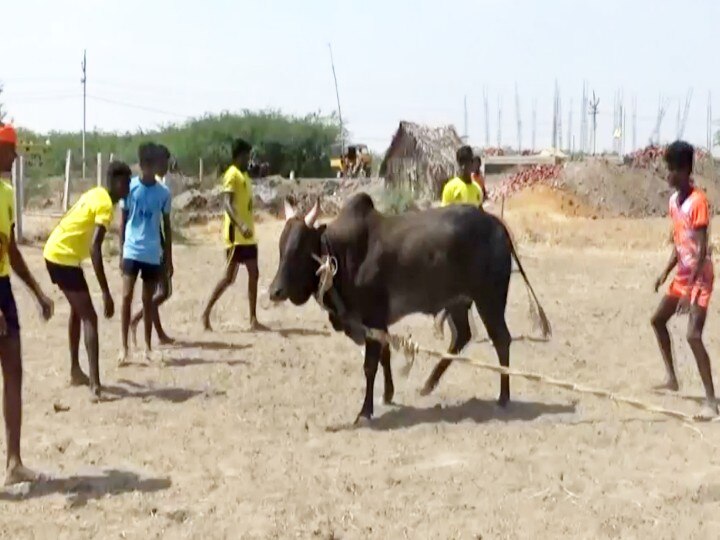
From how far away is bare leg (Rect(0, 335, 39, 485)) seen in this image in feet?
20.0

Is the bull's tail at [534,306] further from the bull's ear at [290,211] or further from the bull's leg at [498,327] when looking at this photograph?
the bull's ear at [290,211]

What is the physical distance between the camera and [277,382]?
9141mm

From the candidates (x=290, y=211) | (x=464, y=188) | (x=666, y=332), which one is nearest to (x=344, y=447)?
(x=290, y=211)

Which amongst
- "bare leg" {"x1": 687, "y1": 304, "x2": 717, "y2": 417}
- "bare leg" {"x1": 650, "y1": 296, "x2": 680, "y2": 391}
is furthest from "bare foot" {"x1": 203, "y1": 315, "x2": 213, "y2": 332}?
"bare leg" {"x1": 687, "y1": 304, "x2": 717, "y2": 417}

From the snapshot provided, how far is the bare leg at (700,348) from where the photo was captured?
25.6 ft

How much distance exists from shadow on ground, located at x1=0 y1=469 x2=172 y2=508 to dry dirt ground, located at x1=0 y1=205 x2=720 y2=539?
0.02m

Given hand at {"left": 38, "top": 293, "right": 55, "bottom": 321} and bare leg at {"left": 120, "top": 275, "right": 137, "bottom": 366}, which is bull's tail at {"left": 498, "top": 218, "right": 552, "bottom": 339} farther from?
hand at {"left": 38, "top": 293, "right": 55, "bottom": 321}

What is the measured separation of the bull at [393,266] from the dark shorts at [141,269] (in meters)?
2.06

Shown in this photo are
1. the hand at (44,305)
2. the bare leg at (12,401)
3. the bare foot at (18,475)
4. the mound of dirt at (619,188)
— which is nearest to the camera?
the bare leg at (12,401)

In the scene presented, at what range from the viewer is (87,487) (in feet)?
20.7

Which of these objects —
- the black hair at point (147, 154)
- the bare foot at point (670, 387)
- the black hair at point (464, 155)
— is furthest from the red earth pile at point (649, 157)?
the black hair at point (147, 154)

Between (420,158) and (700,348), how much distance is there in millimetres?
22195

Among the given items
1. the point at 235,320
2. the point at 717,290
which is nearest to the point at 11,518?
the point at 235,320

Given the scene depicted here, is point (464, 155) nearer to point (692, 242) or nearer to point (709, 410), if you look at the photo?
point (692, 242)
